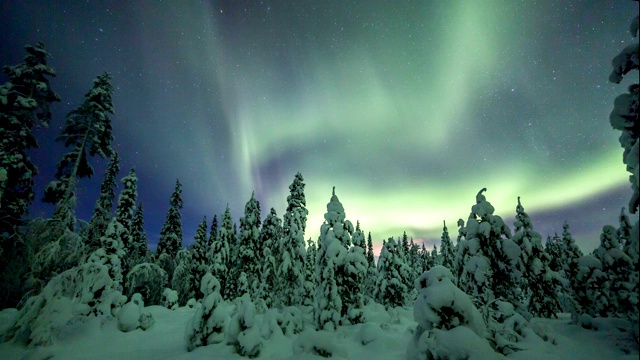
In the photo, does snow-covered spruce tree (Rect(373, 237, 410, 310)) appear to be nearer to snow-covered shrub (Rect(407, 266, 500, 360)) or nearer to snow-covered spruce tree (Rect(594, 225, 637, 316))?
snow-covered spruce tree (Rect(594, 225, 637, 316))

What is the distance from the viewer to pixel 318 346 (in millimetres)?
8633

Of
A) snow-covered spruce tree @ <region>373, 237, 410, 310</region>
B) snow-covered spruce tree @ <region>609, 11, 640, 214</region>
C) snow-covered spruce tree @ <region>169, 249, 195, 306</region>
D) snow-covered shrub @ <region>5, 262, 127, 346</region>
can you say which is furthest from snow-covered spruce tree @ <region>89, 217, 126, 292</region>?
snow-covered spruce tree @ <region>373, 237, 410, 310</region>

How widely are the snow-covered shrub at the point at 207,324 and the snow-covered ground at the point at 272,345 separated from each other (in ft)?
1.01

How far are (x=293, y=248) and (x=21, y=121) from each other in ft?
64.3

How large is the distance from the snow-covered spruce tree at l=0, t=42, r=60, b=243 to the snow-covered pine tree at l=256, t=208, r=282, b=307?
17.3 meters

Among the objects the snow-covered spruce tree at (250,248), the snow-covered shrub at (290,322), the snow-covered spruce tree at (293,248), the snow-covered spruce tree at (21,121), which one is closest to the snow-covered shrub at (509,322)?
the snow-covered shrub at (290,322)

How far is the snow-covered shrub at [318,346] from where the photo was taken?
8.62 m

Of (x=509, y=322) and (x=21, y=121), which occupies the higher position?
(x=21, y=121)

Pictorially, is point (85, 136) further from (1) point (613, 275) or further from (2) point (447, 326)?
(1) point (613, 275)

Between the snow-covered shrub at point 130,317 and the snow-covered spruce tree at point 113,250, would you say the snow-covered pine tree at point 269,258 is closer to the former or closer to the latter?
the snow-covered spruce tree at point 113,250

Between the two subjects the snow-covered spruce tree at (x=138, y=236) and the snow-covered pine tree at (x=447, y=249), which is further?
the snow-covered pine tree at (x=447, y=249)

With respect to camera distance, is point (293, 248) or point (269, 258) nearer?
point (293, 248)

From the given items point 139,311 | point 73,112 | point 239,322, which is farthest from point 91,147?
point 239,322

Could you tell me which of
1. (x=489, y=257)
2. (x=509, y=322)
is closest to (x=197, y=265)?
(x=489, y=257)
